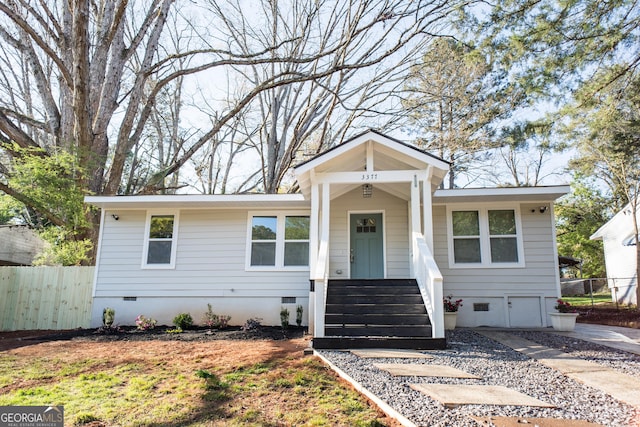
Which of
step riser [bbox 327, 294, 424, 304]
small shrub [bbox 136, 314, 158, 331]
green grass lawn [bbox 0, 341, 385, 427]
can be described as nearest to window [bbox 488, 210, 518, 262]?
step riser [bbox 327, 294, 424, 304]

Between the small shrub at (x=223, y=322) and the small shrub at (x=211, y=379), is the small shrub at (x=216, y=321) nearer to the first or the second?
the small shrub at (x=223, y=322)

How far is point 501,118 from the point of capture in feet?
46.5

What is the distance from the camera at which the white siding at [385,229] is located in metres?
8.94

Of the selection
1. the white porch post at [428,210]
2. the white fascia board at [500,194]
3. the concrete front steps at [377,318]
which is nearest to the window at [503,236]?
the white fascia board at [500,194]

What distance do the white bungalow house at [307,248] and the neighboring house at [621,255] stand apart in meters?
9.44

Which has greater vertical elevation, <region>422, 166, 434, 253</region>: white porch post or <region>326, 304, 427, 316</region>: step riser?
<region>422, 166, 434, 253</region>: white porch post

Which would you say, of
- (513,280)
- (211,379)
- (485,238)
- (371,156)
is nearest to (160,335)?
(211,379)

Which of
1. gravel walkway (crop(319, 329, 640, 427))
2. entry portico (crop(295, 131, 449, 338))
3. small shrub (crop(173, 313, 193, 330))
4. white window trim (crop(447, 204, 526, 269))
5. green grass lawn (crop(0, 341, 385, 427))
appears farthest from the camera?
white window trim (crop(447, 204, 526, 269))

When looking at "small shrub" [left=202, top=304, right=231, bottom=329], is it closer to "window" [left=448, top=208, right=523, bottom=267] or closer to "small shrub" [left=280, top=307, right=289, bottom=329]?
"small shrub" [left=280, top=307, right=289, bottom=329]

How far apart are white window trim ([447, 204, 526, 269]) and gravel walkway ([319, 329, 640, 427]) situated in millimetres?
2354

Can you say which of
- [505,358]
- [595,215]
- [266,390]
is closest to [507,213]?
[505,358]

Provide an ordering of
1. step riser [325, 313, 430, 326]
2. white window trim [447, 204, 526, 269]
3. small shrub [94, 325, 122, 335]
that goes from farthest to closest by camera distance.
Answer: white window trim [447, 204, 526, 269]
small shrub [94, 325, 122, 335]
step riser [325, 313, 430, 326]

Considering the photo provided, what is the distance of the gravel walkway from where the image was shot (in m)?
3.08

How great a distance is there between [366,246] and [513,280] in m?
3.36
